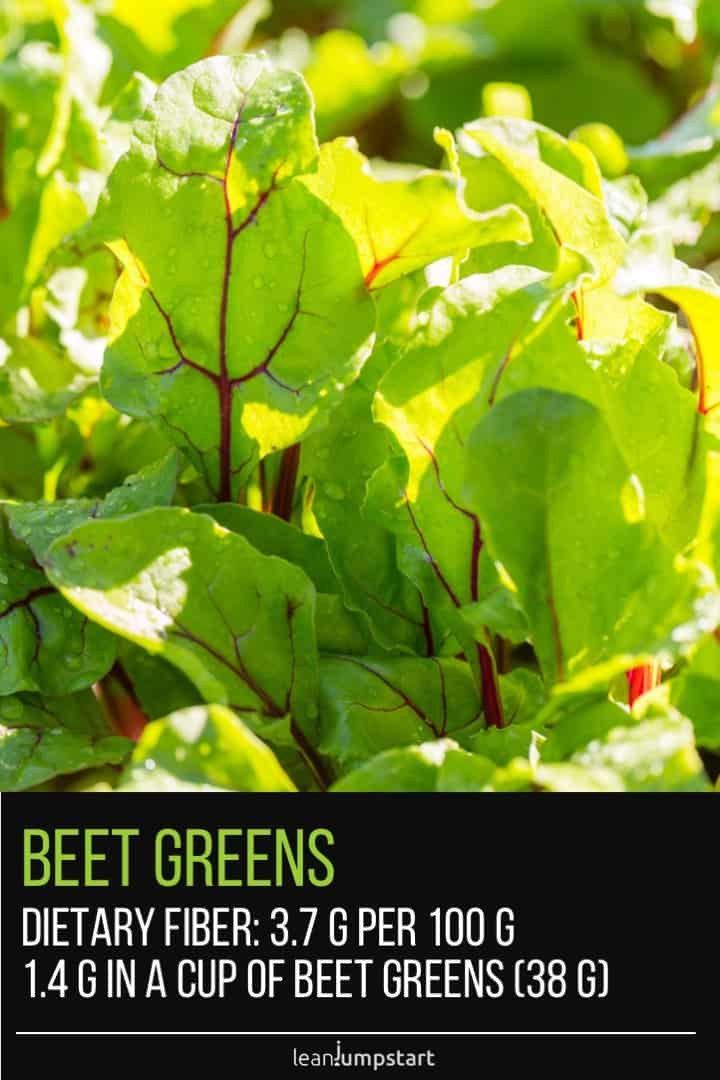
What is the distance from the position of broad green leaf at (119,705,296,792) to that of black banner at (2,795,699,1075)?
1.0 inches

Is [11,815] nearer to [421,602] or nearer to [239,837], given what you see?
[239,837]

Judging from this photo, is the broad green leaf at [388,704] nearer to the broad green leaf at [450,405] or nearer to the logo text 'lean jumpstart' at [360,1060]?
the broad green leaf at [450,405]

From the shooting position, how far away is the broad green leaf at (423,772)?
1.89 ft

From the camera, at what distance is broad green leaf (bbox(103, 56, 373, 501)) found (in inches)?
28.0

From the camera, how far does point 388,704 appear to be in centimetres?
72

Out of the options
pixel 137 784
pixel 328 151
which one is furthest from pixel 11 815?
pixel 328 151

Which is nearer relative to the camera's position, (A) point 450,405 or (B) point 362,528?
(A) point 450,405

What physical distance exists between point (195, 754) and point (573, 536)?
218mm

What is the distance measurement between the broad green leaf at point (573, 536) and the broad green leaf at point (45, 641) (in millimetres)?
269

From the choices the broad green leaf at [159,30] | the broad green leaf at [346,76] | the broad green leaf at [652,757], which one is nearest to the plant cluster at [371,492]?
the broad green leaf at [652,757]

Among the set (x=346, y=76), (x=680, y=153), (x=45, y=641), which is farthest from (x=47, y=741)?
(x=346, y=76)

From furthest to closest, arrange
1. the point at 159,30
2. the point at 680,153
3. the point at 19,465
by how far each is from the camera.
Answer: the point at 159,30 < the point at 680,153 < the point at 19,465

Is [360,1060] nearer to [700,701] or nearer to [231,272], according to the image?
[700,701]

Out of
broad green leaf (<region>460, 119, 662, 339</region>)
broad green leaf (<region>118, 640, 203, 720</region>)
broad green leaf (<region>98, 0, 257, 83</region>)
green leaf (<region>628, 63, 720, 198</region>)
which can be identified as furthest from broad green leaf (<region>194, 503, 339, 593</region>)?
broad green leaf (<region>98, 0, 257, 83</region>)
